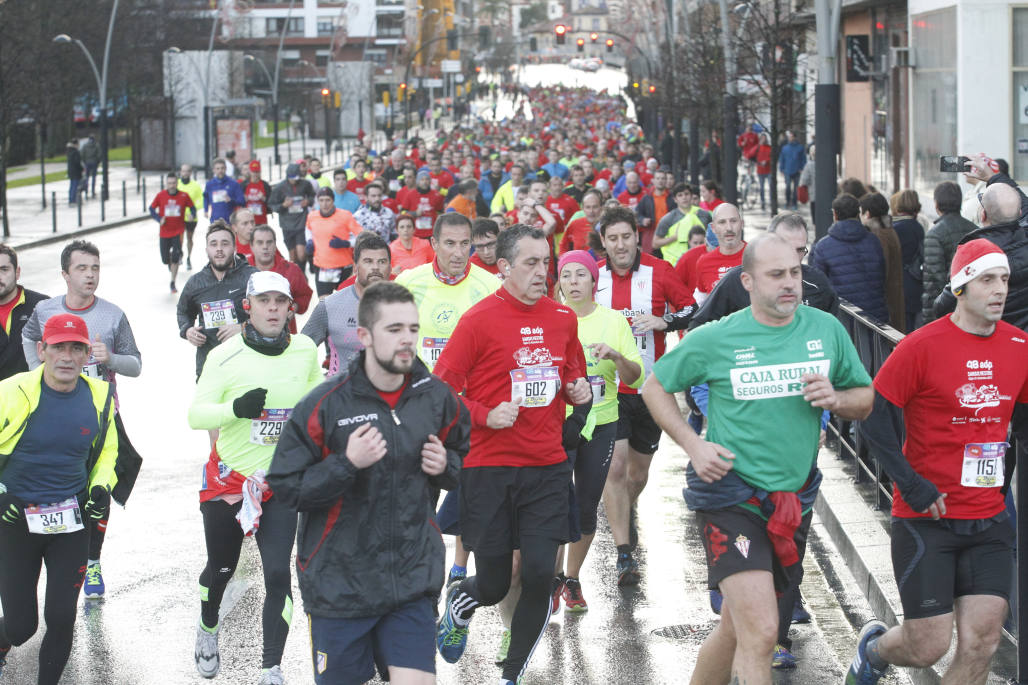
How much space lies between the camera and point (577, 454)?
784 cm

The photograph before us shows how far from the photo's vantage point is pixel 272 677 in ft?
21.9

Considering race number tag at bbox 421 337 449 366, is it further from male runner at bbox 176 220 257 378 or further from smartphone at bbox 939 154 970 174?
smartphone at bbox 939 154 970 174

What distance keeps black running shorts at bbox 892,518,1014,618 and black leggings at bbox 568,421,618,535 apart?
229cm

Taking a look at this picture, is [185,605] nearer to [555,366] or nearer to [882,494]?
[555,366]

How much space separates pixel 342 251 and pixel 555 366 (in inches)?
417

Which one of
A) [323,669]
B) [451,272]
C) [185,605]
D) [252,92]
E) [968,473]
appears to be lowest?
[185,605]

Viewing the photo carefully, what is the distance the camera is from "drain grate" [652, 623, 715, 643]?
762cm

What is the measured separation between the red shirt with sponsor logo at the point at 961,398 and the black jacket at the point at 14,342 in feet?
17.2

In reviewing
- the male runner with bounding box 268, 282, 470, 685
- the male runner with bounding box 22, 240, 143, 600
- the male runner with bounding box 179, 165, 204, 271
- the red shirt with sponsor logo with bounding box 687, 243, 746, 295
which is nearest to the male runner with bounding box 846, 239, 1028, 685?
the male runner with bounding box 268, 282, 470, 685

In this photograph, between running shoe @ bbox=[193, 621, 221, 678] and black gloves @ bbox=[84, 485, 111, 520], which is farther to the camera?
running shoe @ bbox=[193, 621, 221, 678]

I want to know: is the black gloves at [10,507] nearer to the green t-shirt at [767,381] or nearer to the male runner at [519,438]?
the male runner at [519,438]

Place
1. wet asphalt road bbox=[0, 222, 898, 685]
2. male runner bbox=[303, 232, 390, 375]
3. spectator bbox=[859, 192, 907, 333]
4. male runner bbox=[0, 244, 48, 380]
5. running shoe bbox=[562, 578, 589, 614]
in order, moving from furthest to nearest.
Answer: spectator bbox=[859, 192, 907, 333]
male runner bbox=[303, 232, 390, 375]
male runner bbox=[0, 244, 48, 380]
running shoe bbox=[562, 578, 589, 614]
wet asphalt road bbox=[0, 222, 898, 685]

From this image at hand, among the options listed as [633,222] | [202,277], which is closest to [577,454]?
[633,222]

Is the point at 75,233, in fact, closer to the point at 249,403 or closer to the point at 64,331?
the point at 64,331
